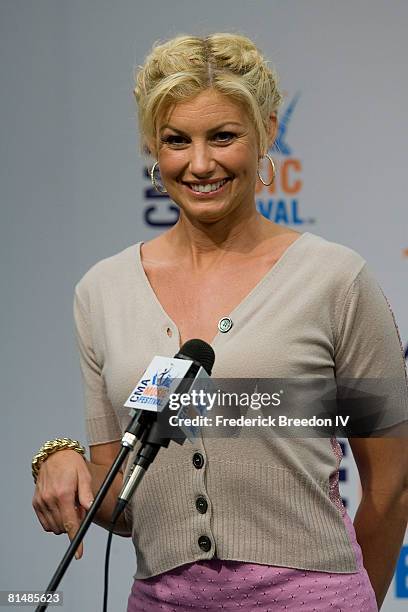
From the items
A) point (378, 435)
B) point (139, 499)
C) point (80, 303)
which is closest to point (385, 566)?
point (378, 435)

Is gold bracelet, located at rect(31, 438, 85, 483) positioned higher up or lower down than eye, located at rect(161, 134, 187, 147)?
lower down

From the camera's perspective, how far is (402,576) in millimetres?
3607

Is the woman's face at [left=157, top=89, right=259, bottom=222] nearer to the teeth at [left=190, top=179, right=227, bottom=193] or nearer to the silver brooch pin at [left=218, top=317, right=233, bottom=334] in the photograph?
the teeth at [left=190, top=179, right=227, bottom=193]

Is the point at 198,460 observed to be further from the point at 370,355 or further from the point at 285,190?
the point at 285,190

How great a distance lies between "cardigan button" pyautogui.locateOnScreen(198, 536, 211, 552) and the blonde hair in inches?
27.9

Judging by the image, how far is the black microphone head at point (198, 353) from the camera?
1.69 meters

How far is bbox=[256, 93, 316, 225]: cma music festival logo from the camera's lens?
12.0 feet

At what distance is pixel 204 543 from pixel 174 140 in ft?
2.35

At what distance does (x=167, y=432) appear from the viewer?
1617 millimetres

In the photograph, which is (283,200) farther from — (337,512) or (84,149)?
(337,512)

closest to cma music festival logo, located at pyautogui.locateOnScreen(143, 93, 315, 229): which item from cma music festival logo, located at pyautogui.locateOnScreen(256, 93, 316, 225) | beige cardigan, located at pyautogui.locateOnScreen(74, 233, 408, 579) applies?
cma music festival logo, located at pyautogui.locateOnScreen(256, 93, 316, 225)

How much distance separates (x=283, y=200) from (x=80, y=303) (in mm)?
1473

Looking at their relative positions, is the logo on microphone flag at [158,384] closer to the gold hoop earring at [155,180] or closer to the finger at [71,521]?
the finger at [71,521]

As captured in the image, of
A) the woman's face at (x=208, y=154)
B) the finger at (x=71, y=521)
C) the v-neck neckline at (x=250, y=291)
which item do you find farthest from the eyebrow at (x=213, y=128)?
the finger at (x=71, y=521)
